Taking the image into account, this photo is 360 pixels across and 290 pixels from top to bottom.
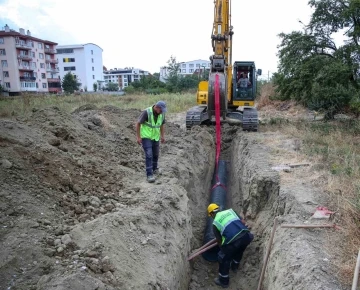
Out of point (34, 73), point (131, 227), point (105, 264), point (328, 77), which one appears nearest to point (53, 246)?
point (105, 264)

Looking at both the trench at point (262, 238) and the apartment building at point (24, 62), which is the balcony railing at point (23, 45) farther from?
the trench at point (262, 238)

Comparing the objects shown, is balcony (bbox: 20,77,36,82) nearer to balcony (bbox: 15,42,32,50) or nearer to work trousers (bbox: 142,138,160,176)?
balcony (bbox: 15,42,32,50)

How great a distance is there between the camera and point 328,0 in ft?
49.8

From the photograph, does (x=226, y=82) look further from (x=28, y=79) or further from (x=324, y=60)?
(x=28, y=79)

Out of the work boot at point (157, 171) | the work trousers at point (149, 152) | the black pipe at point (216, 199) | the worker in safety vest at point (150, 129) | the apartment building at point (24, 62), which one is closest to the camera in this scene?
the worker in safety vest at point (150, 129)

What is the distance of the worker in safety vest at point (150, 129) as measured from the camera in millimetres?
6957

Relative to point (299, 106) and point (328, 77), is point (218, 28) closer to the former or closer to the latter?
point (328, 77)

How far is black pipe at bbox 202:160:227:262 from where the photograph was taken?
7340 millimetres

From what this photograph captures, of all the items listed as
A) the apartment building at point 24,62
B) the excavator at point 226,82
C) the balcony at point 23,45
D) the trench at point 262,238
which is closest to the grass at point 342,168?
the trench at point 262,238

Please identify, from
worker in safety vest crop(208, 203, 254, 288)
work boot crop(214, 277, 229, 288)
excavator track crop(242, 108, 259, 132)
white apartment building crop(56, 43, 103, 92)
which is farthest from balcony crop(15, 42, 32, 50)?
work boot crop(214, 277, 229, 288)

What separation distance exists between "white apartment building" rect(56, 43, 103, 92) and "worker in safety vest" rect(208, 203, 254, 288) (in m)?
72.4

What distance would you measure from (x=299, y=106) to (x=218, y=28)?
1286 cm

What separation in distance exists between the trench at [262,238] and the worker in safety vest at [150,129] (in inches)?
82.8

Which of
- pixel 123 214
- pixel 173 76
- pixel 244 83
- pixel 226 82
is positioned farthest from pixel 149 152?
pixel 173 76
